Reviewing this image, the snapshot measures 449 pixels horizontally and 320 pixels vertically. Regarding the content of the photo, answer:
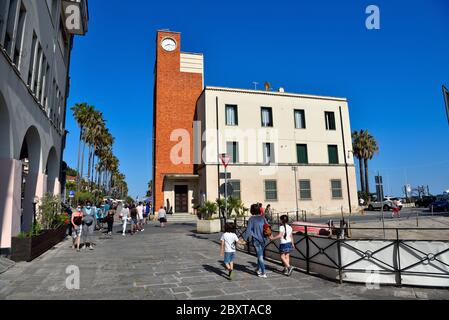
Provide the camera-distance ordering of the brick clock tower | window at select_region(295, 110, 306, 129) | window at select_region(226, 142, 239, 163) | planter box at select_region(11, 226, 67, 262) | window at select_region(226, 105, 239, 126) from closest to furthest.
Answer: planter box at select_region(11, 226, 67, 262) → window at select_region(226, 142, 239, 163) → window at select_region(226, 105, 239, 126) → window at select_region(295, 110, 306, 129) → the brick clock tower

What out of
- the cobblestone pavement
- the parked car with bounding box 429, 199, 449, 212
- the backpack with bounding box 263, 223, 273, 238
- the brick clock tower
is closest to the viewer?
the cobblestone pavement

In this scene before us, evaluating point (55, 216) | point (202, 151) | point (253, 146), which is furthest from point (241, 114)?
point (55, 216)

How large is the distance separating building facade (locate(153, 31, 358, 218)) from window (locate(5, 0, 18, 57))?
59.1 feet

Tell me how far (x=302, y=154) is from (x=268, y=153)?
3541mm

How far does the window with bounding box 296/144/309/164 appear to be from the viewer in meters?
28.0

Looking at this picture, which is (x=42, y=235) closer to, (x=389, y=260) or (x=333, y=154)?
(x=389, y=260)

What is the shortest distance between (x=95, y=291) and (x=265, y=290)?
3.36 metres

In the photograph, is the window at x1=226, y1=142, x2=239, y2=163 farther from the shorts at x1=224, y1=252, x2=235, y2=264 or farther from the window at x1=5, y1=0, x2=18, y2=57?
the shorts at x1=224, y1=252, x2=235, y2=264

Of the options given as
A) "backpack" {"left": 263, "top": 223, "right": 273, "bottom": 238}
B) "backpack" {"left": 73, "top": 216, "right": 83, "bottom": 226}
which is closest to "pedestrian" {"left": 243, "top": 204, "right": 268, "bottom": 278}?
"backpack" {"left": 263, "top": 223, "right": 273, "bottom": 238}

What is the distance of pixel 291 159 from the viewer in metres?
27.5

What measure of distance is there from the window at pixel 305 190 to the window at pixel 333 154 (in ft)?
12.3

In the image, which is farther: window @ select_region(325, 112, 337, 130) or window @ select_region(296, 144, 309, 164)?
window @ select_region(325, 112, 337, 130)

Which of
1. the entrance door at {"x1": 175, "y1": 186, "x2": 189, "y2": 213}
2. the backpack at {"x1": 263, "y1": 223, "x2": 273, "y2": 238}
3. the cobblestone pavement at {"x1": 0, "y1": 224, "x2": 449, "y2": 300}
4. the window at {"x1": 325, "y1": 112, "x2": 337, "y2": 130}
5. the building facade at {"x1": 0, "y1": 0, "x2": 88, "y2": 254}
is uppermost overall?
the window at {"x1": 325, "y1": 112, "x2": 337, "y2": 130}
